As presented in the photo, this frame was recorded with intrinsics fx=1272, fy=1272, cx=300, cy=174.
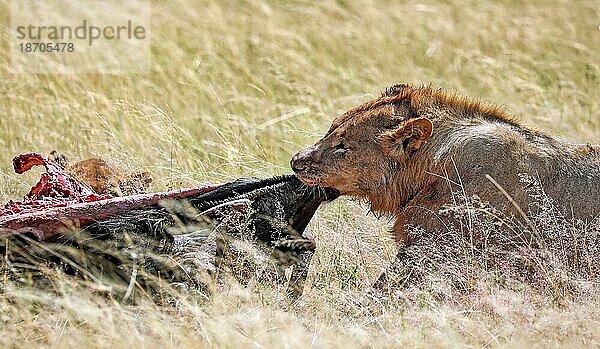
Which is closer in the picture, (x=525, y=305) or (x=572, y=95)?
(x=525, y=305)

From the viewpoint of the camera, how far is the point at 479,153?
5.11 meters

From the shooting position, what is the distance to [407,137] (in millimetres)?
5188

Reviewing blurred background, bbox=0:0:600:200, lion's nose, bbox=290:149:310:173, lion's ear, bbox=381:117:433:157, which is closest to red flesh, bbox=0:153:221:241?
lion's nose, bbox=290:149:310:173

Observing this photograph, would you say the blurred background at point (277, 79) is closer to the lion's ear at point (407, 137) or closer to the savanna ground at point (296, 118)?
the savanna ground at point (296, 118)

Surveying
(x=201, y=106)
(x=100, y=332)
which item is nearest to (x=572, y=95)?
(x=201, y=106)

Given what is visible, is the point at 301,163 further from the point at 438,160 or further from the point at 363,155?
the point at 438,160

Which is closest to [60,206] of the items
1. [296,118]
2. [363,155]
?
[363,155]

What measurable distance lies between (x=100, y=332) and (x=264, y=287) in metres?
0.75

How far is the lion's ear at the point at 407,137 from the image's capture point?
5.14 meters

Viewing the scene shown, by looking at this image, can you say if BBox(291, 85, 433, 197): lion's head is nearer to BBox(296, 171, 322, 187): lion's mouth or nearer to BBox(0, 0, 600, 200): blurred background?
BBox(296, 171, 322, 187): lion's mouth

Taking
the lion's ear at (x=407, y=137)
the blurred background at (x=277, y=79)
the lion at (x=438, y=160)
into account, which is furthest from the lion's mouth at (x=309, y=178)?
the blurred background at (x=277, y=79)

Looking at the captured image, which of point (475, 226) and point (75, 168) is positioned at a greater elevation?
point (475, 226)

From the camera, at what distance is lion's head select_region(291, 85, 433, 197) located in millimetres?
5230

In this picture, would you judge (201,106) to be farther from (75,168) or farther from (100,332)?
(100,332)
